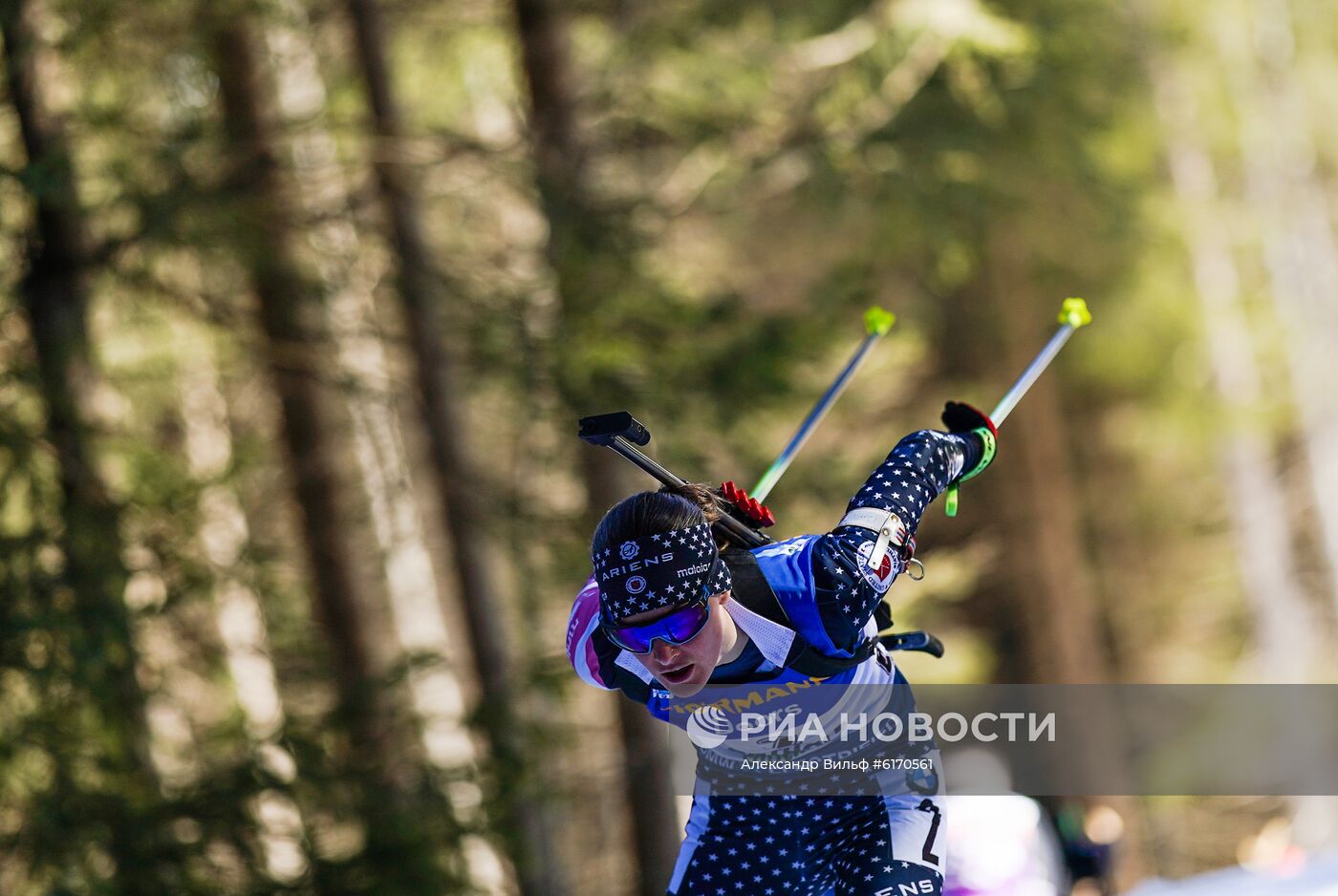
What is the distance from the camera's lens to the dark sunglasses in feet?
9.18

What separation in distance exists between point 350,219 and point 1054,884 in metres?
5.01

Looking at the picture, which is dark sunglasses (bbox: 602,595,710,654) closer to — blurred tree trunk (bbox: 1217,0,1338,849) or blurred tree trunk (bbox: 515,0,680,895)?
blurred tree trunk (bbox: 515,0,680,895)

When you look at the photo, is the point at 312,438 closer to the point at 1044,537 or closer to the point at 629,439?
the point at 629,439

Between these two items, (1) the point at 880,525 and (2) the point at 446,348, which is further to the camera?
(2) the point at 446,348

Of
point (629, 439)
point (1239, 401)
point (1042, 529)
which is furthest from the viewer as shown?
point (1239, 401)

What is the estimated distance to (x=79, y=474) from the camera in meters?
6.50

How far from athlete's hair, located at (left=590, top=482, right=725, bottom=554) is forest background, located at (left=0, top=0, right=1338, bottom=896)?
384 centimetres

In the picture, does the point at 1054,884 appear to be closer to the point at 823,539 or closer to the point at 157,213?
the point at 823,539

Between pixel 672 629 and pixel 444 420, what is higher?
pixel 444 420

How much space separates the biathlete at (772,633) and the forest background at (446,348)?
145 inches

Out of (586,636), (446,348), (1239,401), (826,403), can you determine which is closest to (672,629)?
(586,636)

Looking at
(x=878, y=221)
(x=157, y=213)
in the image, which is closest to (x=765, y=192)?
(x=878, y=221)

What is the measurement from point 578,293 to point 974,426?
182 inches

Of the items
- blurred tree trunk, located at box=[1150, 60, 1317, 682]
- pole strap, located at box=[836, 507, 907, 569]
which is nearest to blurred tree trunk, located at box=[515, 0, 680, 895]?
pole strap, located at box=[836, 507, 907, 569]
